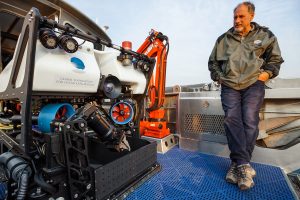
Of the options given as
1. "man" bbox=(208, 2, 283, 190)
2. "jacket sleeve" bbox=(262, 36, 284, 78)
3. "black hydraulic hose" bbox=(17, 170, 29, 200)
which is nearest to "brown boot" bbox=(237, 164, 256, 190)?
"man" bbox=(208, 2, 283, 190)

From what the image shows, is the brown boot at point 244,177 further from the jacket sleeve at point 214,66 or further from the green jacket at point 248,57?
the jacket sleeve at point 214,66

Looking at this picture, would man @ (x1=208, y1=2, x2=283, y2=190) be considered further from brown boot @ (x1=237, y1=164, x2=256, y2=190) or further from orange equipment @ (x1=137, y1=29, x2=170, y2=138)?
orange equipment @ (x1=137, y1=29, x2=170, y2=138)

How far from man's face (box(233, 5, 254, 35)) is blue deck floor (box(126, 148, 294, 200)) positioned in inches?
55.0

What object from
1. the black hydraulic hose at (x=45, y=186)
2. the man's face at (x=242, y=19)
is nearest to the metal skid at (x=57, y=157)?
the black hydraulic hose at (x=45, y=186)

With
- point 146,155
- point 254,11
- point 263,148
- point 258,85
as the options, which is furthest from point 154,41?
point 263,148

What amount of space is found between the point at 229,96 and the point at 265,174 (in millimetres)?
802

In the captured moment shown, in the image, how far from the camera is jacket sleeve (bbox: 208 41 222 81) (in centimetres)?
183

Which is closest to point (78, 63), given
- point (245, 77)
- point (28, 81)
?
point (28, 81)

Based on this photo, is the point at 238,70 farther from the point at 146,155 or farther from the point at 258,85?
the point at 146,155

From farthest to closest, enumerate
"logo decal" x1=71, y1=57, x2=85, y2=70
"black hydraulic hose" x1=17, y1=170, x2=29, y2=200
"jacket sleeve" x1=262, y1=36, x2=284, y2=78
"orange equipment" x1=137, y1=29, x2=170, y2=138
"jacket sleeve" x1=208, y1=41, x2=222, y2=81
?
"orange equipment" x1=137, y1=29, x2=170, y2=138 < "jacket sleeve" x1=208, y1=41, x2=222, y2=81 < "jacket sleeve" x1=262, y1=36, x2=284, y2=78 < "logo decal" x1=71, y1=57, x2=85, y2=70 < "black hydraulic hose" x1=17, y1=170, x2=29, y2=200

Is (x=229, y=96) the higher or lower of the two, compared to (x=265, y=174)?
higher

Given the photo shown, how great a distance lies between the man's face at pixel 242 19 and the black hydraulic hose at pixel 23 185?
6.83 feet

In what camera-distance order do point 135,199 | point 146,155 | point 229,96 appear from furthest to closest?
point 229,96, point 146,155, point 135,199

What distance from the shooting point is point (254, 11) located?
1.68 meters
